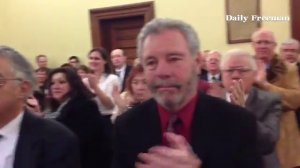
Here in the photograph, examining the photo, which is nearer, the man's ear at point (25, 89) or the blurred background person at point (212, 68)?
the man's ear at point (25, 89)

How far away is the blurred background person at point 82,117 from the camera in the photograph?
3.58 meters

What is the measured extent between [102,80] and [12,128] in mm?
3060

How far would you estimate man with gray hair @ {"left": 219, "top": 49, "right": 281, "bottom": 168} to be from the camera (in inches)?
106

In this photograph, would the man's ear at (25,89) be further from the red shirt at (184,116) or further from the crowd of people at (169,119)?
the red shirt at (184,116)

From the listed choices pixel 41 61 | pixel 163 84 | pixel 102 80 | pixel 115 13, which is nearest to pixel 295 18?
pixel 102 80

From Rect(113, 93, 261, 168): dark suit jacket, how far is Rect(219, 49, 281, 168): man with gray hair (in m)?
0.97

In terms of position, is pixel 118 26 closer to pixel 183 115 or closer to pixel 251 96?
pixel 251 96

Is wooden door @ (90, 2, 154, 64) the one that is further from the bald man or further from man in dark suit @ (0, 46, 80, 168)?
man in dark suit @ (0, 46, 80, 168)

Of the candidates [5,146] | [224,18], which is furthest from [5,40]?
[5,146]

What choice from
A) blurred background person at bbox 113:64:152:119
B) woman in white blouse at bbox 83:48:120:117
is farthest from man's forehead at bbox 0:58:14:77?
woman in white blouse at bbox 83:48:120:117

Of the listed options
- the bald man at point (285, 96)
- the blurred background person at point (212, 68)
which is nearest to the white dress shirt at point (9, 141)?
the bald man at point (285, 96)

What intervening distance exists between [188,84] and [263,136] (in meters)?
1.05

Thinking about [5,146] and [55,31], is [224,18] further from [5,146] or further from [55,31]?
[5,146]

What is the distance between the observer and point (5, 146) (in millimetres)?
2006
